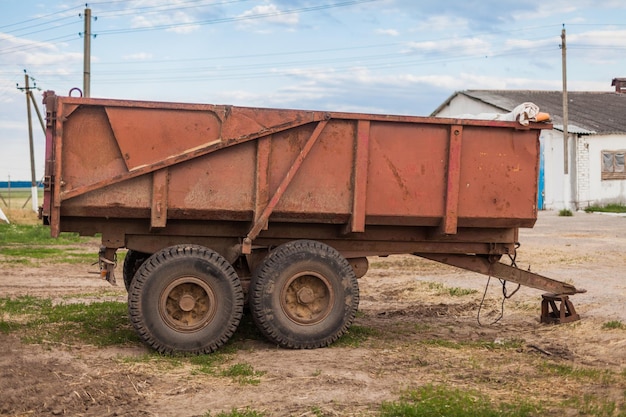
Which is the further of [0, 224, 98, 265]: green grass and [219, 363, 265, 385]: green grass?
[0, 224, 98, 265]: green grass

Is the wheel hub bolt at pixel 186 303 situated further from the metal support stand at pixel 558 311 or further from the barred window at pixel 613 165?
the barred window at pixel 613 165

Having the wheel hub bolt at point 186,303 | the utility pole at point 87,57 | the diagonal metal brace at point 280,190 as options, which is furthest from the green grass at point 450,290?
the utility pole at point 87,57

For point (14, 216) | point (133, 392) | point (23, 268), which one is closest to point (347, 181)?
point (133, 392)

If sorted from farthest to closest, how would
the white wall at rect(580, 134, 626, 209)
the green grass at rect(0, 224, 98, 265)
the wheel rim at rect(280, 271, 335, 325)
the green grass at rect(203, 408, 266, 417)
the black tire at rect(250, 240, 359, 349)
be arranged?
1. the white wall at rect(580, 134, 626, 209)
2. the green grass at rect(0, 224, 98, 265)
3. the wheel rim at rect(280, 271, 335, 325)
4. the black tire at rect(250, 240, 359, 349)
5. the green grass at rect(203, 408, 266, 417)

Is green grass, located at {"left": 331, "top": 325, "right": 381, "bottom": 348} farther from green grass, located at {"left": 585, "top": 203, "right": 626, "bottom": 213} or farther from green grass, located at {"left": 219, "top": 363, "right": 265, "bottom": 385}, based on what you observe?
green grass, located at {"left": 585, "top": 203, "right": 626, "bottom": 213}

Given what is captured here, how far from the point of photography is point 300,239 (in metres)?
8.61

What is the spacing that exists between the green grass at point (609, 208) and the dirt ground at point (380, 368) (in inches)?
902

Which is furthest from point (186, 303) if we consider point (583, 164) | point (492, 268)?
point (583, 164)

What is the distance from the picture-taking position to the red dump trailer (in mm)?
7844

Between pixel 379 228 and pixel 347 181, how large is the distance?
752 mm

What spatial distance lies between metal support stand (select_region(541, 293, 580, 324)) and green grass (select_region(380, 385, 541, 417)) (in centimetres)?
363

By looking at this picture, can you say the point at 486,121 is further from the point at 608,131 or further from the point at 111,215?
the point at 608,131

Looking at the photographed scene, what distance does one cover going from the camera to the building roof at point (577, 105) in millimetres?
36750

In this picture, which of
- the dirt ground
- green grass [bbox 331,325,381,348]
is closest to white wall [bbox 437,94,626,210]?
the dirt ground
